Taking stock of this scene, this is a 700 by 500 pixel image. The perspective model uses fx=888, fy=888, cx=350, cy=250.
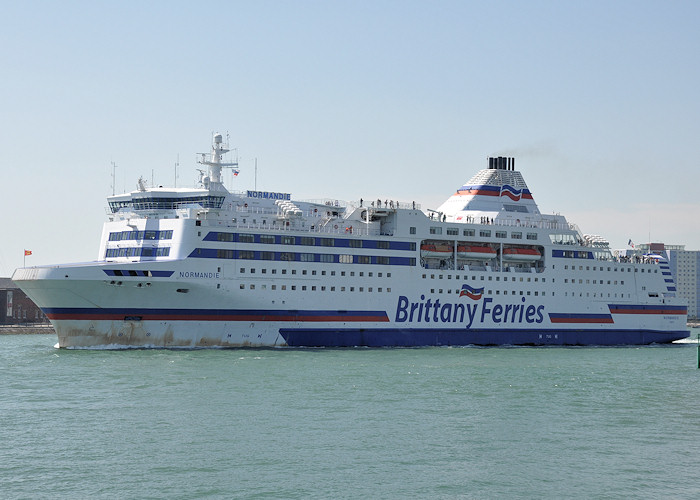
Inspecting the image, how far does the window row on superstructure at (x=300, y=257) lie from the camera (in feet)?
140

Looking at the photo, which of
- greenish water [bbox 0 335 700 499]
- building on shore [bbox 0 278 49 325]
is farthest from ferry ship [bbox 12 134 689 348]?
building on shore [bbox 0 278 49 325]

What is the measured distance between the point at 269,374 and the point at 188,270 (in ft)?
33.1

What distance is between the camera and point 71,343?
134 feet

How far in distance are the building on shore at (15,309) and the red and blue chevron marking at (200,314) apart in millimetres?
42013

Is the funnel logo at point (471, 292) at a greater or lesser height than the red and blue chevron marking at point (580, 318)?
greater

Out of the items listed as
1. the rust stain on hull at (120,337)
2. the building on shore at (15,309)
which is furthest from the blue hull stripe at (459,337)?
the building on shore at (15,309)

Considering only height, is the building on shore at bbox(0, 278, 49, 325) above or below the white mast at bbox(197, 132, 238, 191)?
below

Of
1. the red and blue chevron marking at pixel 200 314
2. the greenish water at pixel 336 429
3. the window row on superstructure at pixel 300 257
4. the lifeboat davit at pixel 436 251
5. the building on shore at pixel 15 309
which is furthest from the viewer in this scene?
the building on shore at pixel 15 309

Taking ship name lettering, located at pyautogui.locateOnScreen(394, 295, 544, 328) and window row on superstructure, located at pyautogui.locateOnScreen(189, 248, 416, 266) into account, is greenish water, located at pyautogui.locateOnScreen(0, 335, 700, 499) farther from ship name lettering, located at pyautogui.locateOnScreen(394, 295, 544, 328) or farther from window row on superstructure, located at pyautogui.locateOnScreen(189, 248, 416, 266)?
ship name lettering, located at pyautogui.locateOnScreen(394, 295, 544, 328)

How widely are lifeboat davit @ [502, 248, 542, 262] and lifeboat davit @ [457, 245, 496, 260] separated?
0.95 meters

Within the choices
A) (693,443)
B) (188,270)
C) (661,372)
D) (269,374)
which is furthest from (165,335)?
(693,443)

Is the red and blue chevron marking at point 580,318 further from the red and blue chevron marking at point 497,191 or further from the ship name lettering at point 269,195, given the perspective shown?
the ship name lettering at point 269,195

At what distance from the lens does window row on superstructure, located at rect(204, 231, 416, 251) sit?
43.3 metres

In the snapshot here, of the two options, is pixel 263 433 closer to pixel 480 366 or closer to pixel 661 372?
pixel 480 366
